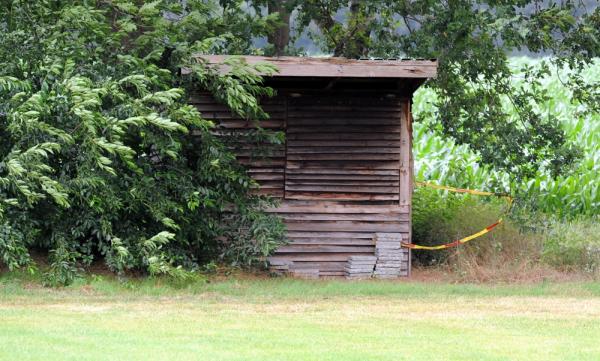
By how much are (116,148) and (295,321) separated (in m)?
3.07

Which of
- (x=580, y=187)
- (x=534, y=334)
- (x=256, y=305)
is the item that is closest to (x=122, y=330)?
(x=256, y=305)

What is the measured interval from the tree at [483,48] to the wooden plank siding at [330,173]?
1498mm

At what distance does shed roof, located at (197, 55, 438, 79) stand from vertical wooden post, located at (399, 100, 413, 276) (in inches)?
58.7

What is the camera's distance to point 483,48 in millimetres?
15500

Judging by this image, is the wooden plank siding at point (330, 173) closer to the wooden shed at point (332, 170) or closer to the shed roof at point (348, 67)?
the wooden shed at point (332, 170)

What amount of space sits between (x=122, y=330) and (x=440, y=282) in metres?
6.20

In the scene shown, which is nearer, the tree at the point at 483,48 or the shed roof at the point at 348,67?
the shed roof at the point at 348,67

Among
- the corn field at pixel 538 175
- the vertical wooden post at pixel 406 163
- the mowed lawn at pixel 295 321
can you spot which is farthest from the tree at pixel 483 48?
the mowed lawn at pixel 295 321

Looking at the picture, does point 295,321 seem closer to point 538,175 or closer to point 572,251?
point 572,251

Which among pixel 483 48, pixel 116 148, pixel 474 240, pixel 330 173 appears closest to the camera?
pixel 116 148

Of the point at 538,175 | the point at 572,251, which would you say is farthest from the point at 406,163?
the point at 538,175

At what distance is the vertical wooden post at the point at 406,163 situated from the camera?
1488 cm

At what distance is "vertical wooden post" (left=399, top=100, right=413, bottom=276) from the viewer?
1488 centimetres

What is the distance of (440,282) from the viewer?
14.3 meters
